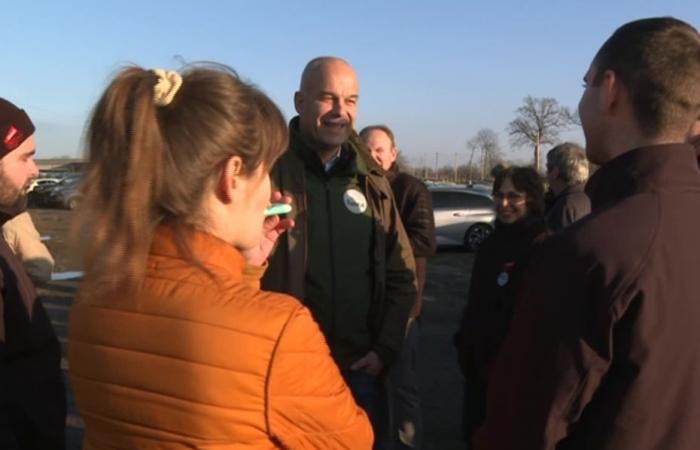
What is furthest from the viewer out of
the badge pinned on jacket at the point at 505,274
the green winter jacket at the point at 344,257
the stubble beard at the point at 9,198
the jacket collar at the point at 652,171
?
the badge pinned on jacket at the point at 505,274

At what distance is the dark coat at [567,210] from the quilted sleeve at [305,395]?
9.97 feet

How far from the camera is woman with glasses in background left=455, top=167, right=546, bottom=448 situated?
338 cm

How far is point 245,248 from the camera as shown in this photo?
58.6 inches

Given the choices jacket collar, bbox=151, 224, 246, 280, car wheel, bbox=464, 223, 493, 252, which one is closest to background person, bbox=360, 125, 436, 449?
jacket collar, bbox=151, 224, 246, 280

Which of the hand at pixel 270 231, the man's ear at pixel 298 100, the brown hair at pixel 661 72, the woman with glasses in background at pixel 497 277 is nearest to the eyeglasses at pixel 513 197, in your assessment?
the woman with glasses in background at pixel 497 277

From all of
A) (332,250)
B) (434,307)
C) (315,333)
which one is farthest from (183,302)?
(434,307)

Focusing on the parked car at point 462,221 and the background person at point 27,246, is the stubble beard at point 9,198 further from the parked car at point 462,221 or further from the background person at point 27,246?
the parked car at point 462,221

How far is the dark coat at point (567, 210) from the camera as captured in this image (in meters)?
4.21

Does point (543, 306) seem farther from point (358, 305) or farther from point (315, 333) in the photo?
point (358, 305)

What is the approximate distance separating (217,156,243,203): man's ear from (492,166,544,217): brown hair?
2577 millimetres

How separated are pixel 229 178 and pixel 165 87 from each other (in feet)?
0.73

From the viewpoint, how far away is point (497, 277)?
3.43 metres

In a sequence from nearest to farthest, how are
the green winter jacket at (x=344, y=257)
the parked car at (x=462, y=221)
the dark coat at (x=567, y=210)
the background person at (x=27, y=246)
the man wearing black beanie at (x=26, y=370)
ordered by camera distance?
1. the man wearing black beanie at (x=26, y=370)
2. the green winter jacket at (x=344, y=257)
3. the background person at (x=27, y=246)
4. the dark coat at (x=567, y=210)
5. the parked car at (x=462, y=221)

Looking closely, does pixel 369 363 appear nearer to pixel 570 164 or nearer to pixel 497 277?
pixel 497 277
